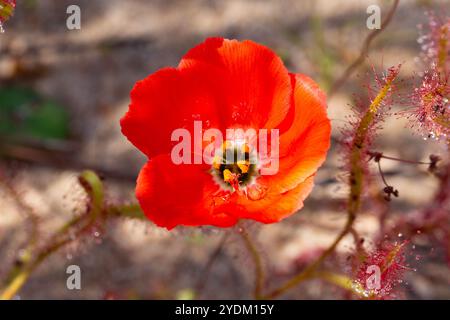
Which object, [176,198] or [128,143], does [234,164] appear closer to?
[176,198]

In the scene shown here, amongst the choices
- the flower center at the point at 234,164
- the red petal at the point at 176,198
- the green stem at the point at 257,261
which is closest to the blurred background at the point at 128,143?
the green stem at the point at 257,261

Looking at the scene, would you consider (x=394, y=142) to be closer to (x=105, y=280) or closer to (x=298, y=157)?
(x=298, y=157)

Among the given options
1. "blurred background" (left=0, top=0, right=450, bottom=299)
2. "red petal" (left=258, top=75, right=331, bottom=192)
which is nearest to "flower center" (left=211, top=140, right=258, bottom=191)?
"red petal" (left=258, top=75, right=331, bottom=192)

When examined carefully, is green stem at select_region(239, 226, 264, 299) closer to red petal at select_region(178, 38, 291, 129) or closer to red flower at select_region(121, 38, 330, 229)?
red flower at select_region(121, 38, 330, 229)

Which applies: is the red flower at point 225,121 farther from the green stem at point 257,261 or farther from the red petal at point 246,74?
the green stem at point 257,261

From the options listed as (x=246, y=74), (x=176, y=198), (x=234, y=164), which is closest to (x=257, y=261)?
(x=234, y=164)

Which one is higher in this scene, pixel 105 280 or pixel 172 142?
pixel 172 142
